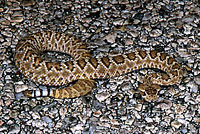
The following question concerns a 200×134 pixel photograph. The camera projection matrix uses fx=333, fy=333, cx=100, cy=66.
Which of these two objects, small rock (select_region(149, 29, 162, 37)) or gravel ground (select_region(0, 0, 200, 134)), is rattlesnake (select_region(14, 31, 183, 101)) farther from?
small rock (select_region(149, 29, 162, 37))

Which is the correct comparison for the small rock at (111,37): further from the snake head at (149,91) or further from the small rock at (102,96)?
the small rock at (102,96)

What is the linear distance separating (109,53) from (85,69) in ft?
2.94

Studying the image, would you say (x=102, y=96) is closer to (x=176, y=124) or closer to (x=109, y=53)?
(x=109, y=53)

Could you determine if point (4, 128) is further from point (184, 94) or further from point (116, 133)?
point (184, 94)

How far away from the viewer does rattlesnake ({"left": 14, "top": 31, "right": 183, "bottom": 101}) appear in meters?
5.83

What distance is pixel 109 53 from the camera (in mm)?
6781

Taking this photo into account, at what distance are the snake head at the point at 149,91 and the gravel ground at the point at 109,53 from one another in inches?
3.6

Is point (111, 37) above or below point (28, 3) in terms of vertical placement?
below

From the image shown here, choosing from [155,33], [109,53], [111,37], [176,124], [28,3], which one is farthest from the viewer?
[28,3]

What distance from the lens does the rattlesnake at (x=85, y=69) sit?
5.83 m

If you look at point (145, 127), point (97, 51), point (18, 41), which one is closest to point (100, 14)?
point (97, 51)

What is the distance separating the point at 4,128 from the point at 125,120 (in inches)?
75.9

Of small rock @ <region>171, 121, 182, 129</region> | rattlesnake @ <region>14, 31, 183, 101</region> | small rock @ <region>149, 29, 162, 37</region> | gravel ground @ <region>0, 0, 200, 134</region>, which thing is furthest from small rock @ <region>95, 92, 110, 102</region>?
small rock @ <region>149, 29, 162, 37</region>

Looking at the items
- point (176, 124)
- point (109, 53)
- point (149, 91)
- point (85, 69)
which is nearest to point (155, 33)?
point (109, 53)
